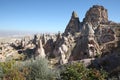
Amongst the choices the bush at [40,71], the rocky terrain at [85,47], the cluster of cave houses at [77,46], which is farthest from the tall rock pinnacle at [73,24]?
the bush at [40,71]

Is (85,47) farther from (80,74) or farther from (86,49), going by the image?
(80,74)

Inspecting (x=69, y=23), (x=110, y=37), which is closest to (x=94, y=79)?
(x=110, y=37)

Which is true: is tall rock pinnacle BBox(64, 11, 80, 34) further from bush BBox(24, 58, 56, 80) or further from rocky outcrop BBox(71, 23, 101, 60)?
bush BBox(24, 58, 56, 80)

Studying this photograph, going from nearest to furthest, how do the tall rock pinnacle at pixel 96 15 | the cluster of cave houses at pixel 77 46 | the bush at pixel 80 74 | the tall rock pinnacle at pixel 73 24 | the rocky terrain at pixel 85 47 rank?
the bush at pixel 80 74, the rocky terrain at pixel 85 47, the cluster of cave houses at pixel 77 46, the tall rock pinnacle at pixel 73 24, the tall rock pinnacle at pixel 96 15

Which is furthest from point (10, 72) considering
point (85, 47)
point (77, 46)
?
point (77, 46)

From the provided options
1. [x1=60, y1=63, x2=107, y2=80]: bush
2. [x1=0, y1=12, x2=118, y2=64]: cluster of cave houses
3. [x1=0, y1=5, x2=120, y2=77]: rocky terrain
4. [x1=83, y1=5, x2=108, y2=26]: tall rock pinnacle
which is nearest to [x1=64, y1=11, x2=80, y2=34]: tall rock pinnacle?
[x1=0, y1=5, x2=120, y2=77]: rocky terrain

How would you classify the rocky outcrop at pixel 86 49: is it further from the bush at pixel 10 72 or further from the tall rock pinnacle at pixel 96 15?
the tall rock pinnacle at pixel 96 15

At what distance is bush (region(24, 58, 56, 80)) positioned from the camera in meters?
24.2

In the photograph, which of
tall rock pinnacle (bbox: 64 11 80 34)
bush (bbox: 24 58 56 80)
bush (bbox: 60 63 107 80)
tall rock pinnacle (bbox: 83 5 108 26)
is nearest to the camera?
bush (bbox: 60 63 107 80)

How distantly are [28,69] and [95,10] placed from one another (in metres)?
98.2

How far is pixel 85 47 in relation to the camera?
4259cm

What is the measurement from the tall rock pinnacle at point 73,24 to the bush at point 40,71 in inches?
3378

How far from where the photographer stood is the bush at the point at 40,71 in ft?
79.2

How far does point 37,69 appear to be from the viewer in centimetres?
2497
